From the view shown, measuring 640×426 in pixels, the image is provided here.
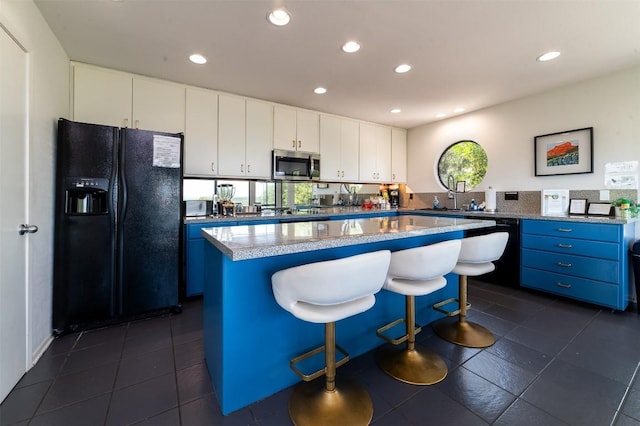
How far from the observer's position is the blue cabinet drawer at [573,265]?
8.27ft

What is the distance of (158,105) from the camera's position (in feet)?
9.65

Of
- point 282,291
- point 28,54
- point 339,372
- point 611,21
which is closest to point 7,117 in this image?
point 28,54

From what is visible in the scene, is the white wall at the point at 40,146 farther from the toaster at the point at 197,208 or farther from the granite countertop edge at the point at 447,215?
the toaster at the point at 197,208

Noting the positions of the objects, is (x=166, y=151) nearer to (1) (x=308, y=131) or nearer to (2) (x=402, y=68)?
(1) (x=308, y=131)

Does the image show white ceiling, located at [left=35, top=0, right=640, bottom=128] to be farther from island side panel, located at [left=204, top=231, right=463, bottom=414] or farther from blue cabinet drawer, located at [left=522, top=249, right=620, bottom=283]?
blue cabinet drawer, located at [left=522, top=249, right=620, bottom=283]

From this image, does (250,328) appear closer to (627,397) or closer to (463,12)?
(627,397)

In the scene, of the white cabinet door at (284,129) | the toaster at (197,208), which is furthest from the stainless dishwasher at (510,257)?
the toaster at (197,208)

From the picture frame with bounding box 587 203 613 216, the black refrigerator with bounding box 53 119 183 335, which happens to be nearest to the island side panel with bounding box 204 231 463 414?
the black refrigerator with bounding box 53 119 183 335

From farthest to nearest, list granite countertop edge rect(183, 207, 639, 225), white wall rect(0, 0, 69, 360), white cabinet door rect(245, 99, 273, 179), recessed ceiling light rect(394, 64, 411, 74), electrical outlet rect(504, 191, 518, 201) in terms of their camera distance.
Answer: electrical outlet rect(504, 191, 518, 201) < white cabinet door rect(245, 99, 273, 179) < recessed ceiling light rect(394, 64, 411, 74) < granite countertop edge rect(183, 207, 639, 225) < white wall rect(0, 0, 69, 360)

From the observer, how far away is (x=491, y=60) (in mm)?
2547

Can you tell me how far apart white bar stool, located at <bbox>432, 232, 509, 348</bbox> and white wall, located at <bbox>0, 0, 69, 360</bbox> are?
2.91m

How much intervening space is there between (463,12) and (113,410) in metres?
3.22

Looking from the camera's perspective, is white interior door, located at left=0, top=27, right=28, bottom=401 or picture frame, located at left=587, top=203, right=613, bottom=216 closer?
white interior door, located at left=0, top=27, right=28, bottom=401

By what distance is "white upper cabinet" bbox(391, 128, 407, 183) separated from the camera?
4.96 metres
